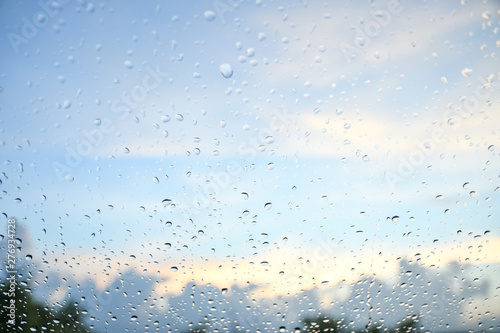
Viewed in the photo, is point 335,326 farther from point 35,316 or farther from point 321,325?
point 35,316

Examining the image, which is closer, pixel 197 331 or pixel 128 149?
pixel 128 149

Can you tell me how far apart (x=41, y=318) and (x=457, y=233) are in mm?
4019

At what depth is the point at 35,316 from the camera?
3518 millimetres

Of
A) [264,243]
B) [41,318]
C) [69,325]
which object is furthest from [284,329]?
[41,318]

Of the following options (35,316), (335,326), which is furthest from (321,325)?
(35,316)

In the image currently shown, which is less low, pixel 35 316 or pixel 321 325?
pixel 35 316

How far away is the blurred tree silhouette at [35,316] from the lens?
335cm

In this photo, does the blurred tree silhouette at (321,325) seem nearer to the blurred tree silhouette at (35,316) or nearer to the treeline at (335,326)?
the treeline at (335,326)

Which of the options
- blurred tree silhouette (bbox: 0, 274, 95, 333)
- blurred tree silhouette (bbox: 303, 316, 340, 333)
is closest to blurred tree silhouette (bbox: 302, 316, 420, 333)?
blurred tree silhouette (bbox: 303, 316, 340, 333)

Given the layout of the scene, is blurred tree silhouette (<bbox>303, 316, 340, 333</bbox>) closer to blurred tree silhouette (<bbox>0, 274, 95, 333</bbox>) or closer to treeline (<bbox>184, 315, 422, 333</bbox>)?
treeline (<bbox>184, 315, 422, 333</bbox>)

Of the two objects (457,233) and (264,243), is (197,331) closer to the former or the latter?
(264,243)

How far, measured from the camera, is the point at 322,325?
361 centimetres

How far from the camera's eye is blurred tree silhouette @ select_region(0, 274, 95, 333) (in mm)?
3346

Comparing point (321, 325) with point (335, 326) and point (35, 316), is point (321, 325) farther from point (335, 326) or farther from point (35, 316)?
point (35, 316)
